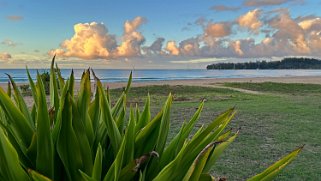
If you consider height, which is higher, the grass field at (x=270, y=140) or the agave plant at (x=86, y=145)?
the agave plant at (x=86, y=145)

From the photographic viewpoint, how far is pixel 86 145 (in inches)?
43.2

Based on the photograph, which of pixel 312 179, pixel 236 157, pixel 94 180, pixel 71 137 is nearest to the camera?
pixel 94 180

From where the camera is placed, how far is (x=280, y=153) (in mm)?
6012

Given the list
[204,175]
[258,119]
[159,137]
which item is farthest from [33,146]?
[258,119]

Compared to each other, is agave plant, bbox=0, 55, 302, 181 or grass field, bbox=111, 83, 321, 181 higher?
agave plant, bbox=0, 55, 302, 181

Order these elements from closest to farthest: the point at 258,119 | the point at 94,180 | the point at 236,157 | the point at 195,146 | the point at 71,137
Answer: the point at 94,180
the point at 71,137
the point at 195,146
the point at 236,157
the point at 258,119

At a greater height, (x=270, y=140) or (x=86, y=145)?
(x=86, y=145)

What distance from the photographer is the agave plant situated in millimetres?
1029

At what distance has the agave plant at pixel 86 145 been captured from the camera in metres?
1.03

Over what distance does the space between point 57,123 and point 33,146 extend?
0.32ft

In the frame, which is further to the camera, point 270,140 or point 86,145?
point 270,140

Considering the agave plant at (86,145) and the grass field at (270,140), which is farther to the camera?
the grass field at (270,140)

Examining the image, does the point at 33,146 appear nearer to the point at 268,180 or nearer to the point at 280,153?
the point at 268,180

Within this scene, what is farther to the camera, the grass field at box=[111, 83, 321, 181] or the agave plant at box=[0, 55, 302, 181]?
the grass field at box=[111, 83, 321, 181]
